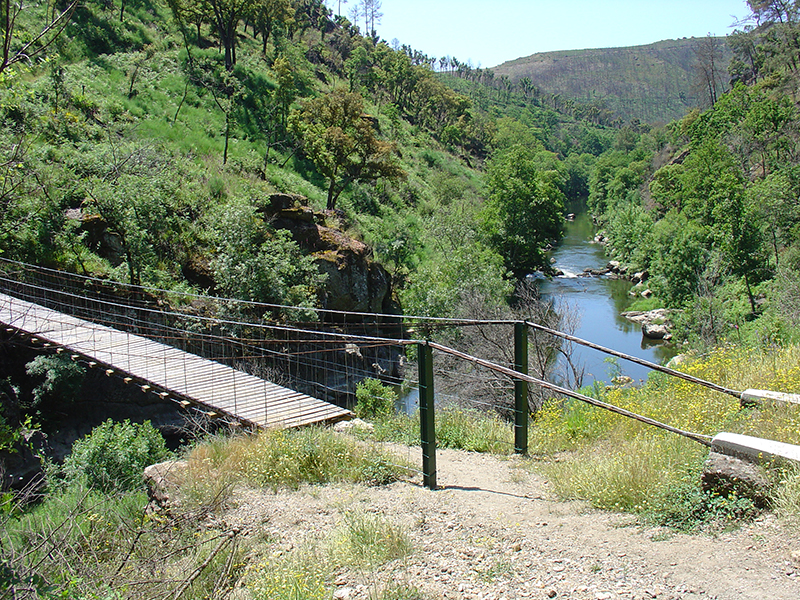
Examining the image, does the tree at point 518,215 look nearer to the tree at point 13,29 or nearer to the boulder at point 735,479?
the boulder at point 735,479

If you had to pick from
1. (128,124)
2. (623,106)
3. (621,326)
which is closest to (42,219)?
(128,124)

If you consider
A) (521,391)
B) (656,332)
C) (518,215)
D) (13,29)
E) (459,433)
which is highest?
(13,29)

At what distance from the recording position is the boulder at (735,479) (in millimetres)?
3371

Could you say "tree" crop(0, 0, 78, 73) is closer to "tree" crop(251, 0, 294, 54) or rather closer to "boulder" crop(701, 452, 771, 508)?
"boulder" crop(701, 452, 771, 508)

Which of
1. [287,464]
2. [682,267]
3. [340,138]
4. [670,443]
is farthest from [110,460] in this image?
[682,267]

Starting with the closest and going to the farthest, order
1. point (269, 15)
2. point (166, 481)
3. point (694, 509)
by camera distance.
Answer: point (694, 509) < point (166, 481) < point (269, 15)

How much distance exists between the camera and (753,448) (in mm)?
3508

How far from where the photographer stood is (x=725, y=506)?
341 cm

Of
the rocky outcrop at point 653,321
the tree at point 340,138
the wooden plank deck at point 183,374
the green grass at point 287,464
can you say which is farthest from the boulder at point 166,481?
the rocky outcrop at point 653,321

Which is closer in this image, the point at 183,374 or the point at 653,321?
the point at 183,374

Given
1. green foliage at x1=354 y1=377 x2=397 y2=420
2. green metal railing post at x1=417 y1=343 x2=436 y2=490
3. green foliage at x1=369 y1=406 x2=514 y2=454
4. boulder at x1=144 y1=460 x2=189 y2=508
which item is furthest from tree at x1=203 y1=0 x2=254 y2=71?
green metal railing post at x1=417 y1=343 x2=436 y2=490

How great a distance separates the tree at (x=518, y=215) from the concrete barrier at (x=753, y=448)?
30.1m

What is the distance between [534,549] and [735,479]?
4.39 ft

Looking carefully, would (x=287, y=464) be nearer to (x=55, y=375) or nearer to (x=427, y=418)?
(x=427, y=418)
